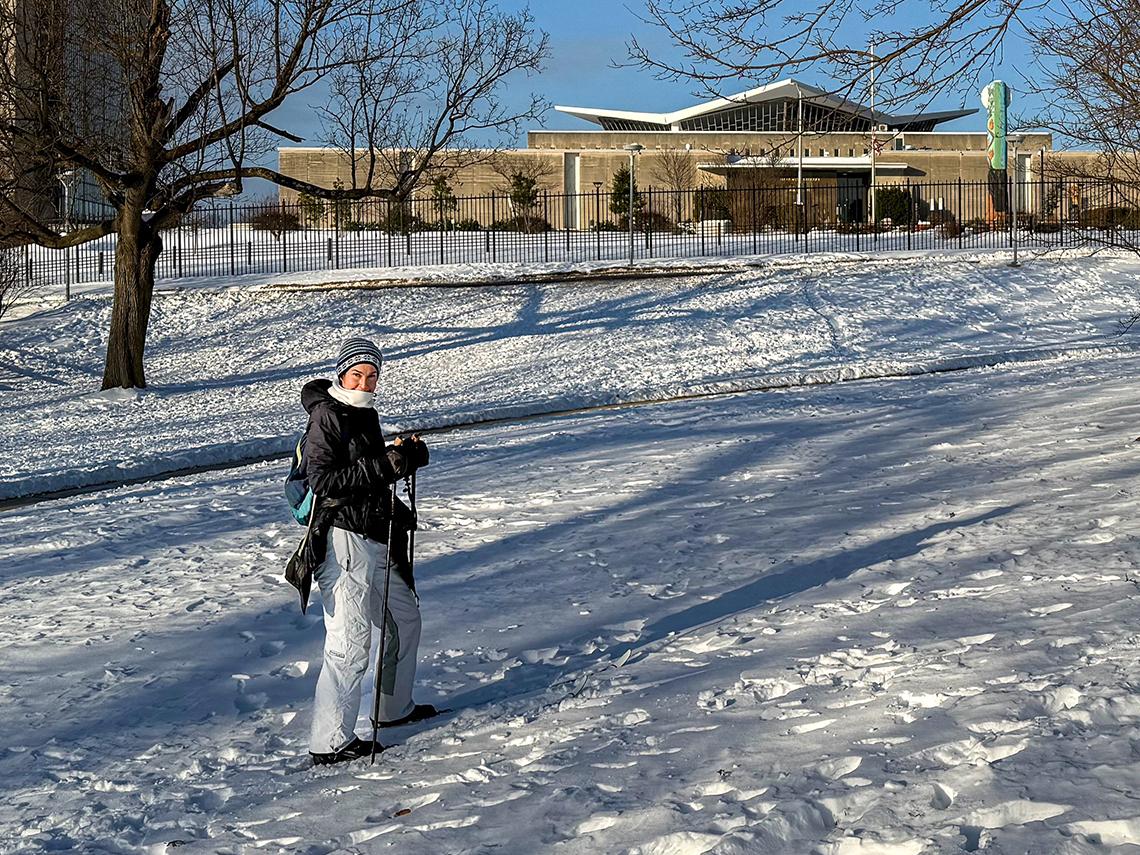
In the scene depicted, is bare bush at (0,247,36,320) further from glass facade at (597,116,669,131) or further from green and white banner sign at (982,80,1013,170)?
Result: glass facade at (597,116,669,131)

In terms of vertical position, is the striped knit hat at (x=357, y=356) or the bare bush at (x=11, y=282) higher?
the bare bush at (x=11, y=282)

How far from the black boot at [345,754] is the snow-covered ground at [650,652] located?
0.09m

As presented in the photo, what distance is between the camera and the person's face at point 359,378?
5461 mm

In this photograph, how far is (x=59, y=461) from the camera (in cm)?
1491

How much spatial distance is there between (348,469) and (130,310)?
17.0 m

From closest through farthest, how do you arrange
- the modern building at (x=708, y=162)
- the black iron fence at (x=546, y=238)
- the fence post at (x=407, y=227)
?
the black iron fence at (x=546, y=238)
the fence post at (x=407, y=227)
the modern building at (x=708, y=162)

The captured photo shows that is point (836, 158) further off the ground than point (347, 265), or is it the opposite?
point (836, 158)

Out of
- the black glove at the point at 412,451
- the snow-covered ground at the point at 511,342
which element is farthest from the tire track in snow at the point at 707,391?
the black glove at the point at 412,451

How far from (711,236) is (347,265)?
11.9 meters

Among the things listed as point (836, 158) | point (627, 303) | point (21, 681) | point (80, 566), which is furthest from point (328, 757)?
point (836, 158)

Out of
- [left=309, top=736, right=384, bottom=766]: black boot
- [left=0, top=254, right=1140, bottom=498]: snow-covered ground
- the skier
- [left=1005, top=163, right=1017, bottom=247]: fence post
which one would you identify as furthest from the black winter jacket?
[left=1005, top=163, right=1017, bottom=247]: fence post

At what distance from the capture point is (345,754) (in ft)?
17.7

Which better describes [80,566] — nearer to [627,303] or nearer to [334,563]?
[334,563]

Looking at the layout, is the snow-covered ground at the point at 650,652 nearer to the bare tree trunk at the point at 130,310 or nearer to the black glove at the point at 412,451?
the black glove at the point at 412,451
